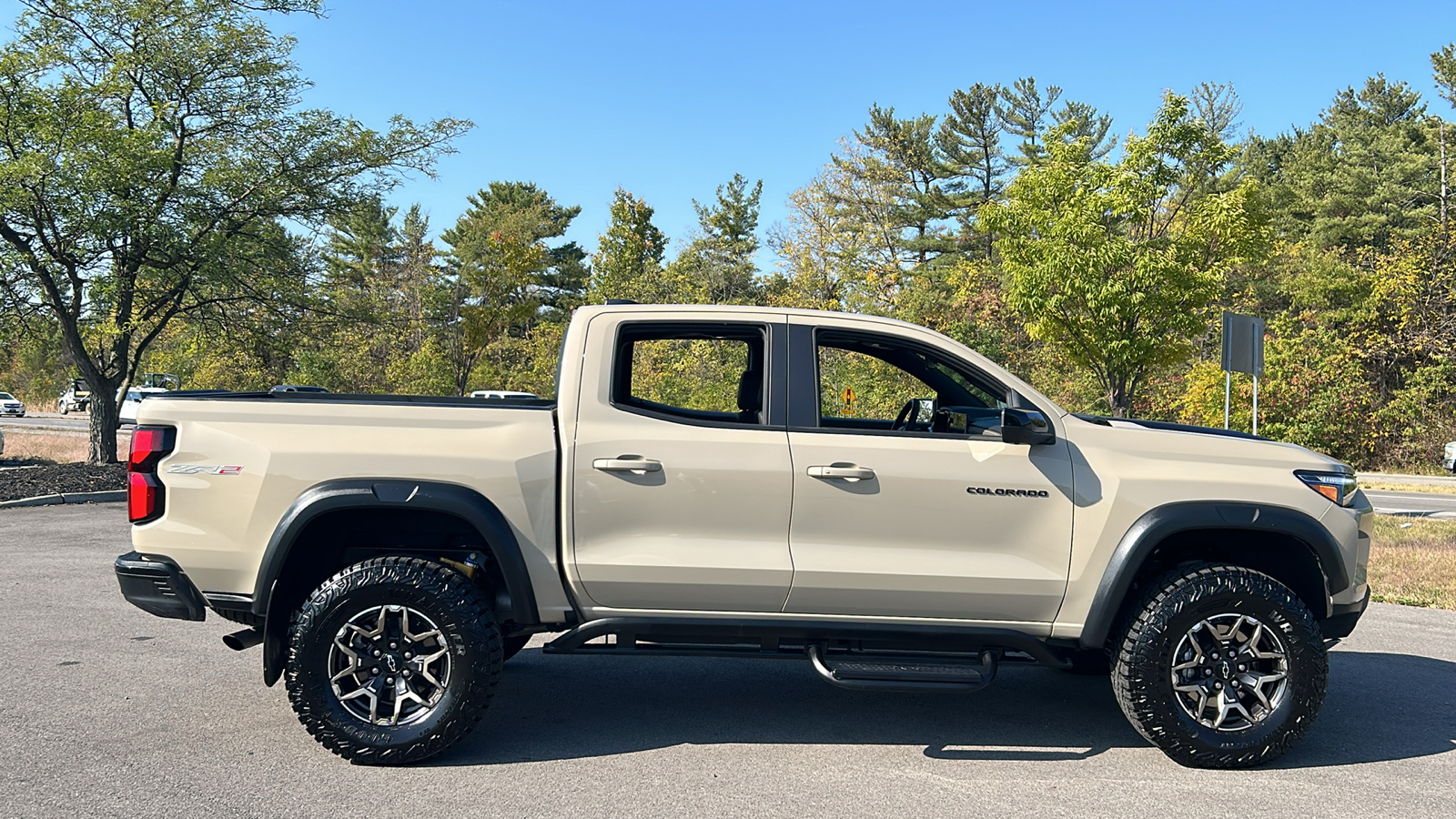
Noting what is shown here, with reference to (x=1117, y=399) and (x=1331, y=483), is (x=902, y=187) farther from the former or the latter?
(x=1331, y=483)

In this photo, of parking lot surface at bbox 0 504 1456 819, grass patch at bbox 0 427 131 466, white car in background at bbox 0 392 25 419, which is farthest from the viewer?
white car in background at bbox 0 392 25 419

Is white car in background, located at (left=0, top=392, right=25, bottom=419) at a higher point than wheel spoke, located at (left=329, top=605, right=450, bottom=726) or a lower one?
lower

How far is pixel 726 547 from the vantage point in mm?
4277

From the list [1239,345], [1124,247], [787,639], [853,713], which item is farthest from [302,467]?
[1124,247]

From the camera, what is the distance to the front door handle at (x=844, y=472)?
168 inches

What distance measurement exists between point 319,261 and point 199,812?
1522cm

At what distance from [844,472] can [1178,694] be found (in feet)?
5.62

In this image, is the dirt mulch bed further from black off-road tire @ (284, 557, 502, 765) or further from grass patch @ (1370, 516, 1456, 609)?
grass patch @ (1370, 516, 1456, 609)

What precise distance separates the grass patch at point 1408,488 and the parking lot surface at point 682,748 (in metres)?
16.5

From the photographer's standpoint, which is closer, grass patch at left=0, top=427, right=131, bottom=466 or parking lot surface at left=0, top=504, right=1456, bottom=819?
parking lot surface at left=0, top=504, right=1456, bottom=819

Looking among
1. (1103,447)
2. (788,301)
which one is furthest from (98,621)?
(788,301)

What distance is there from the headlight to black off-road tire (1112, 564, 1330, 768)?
1.66 feet

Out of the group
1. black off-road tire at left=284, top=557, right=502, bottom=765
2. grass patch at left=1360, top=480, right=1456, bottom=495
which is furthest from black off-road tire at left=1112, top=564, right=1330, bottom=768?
grass patch at left=1360, top=480, right=1456, bottom=495

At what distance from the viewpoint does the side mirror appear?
4.26 meters
